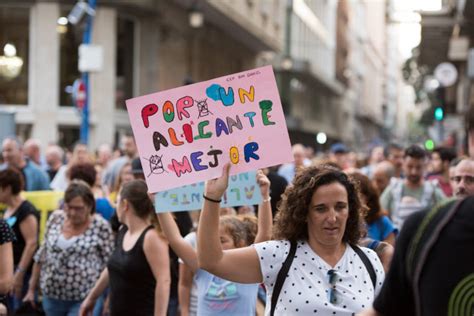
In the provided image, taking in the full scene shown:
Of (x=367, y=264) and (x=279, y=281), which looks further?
(x=367, y=264)

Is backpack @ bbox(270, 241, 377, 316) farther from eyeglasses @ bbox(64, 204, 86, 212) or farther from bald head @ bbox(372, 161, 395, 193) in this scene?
bald head @ bbox(372, 161, 395, 193)

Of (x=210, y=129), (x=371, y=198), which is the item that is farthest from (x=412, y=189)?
(x=210, y=129)

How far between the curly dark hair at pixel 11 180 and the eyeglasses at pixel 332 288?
495 centimetres

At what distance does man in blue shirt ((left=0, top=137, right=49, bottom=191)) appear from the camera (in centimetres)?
1182

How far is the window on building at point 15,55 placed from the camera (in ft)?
84.5

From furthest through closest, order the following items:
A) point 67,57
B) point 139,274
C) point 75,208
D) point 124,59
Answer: point 124,59 < point 67,57 < point 75,208 < point 139,274

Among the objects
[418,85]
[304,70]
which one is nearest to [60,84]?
[304,70]

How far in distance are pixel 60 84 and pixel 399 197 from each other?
1813 cm

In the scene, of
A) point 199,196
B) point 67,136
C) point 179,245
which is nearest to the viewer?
point 179,245

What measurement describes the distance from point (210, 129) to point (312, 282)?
95cm

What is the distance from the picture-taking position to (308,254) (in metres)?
4.22

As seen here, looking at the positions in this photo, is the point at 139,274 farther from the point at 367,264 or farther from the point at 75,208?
the point at 367,264

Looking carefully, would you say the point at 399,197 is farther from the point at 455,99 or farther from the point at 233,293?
the point at 455,99

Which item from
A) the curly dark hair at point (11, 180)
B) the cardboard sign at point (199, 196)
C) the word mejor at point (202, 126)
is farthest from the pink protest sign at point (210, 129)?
the curly dark hair at point (11, 180)
